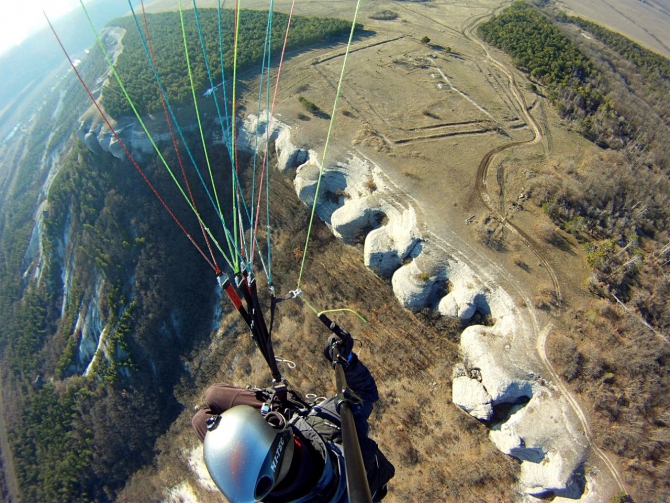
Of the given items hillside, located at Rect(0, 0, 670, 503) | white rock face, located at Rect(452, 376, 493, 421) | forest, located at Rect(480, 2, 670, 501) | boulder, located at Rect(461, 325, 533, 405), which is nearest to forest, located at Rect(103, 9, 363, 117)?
hillside, located at Rect(0, 0, 670, 503)

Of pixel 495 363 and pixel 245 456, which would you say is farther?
pixel 495 363

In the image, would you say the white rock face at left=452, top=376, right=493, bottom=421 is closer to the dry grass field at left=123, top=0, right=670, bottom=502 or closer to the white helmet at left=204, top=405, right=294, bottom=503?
the dry grass field at left=123, top=0, right=670, bottom=502

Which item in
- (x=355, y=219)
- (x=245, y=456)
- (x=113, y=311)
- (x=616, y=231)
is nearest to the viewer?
(x=245, y=456)

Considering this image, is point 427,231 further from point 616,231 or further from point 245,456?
point 245,456

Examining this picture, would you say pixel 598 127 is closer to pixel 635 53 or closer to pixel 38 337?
pixel 635 53

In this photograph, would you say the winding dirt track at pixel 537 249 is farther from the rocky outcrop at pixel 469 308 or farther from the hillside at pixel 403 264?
the rocky outcrop at pixel 469 308

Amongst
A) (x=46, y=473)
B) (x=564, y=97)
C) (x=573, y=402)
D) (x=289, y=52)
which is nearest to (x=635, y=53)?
(x=564, y=97)

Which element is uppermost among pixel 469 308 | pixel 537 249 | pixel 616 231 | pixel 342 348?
pixel 342 348

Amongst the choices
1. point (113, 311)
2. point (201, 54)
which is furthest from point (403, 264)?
point (201, 54)
